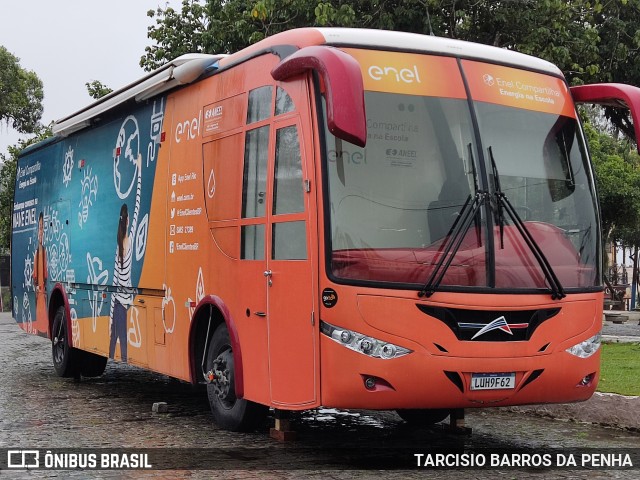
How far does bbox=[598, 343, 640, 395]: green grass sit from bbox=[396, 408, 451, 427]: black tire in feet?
5.84

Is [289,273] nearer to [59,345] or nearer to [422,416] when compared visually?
[422,416]

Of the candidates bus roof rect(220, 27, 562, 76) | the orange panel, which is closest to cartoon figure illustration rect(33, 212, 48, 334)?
bus roof rect(220, 27, 562, 76)

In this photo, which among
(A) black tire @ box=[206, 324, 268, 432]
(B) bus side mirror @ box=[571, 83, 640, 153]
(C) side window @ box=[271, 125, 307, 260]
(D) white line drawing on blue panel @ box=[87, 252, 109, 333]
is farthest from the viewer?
(D) white line drawing on blue panel @ box=[87, 252, 109, 333]

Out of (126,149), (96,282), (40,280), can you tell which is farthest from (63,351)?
(126,149)

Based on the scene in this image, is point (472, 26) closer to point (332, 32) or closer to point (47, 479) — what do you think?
point (332, 32)

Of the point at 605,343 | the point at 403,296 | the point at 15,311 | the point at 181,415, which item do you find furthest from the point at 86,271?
the point at 605,343

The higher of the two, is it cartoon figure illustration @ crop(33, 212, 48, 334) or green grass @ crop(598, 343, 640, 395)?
Result: cartoon figure illustration @ crop(33, 212, 48, 334)

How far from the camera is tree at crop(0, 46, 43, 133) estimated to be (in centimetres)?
4875

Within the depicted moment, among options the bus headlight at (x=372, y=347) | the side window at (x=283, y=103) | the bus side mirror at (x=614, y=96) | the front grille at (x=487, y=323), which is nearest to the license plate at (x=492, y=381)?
the front grille at (x=487, y=323)

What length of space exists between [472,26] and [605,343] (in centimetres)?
598

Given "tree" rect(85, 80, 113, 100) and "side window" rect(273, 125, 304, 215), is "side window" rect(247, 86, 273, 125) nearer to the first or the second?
"side window" rect(273, 125, 304, 215)

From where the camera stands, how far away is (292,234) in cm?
760

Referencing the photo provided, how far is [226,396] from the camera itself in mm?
8742

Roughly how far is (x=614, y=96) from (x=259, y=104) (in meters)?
2.82
